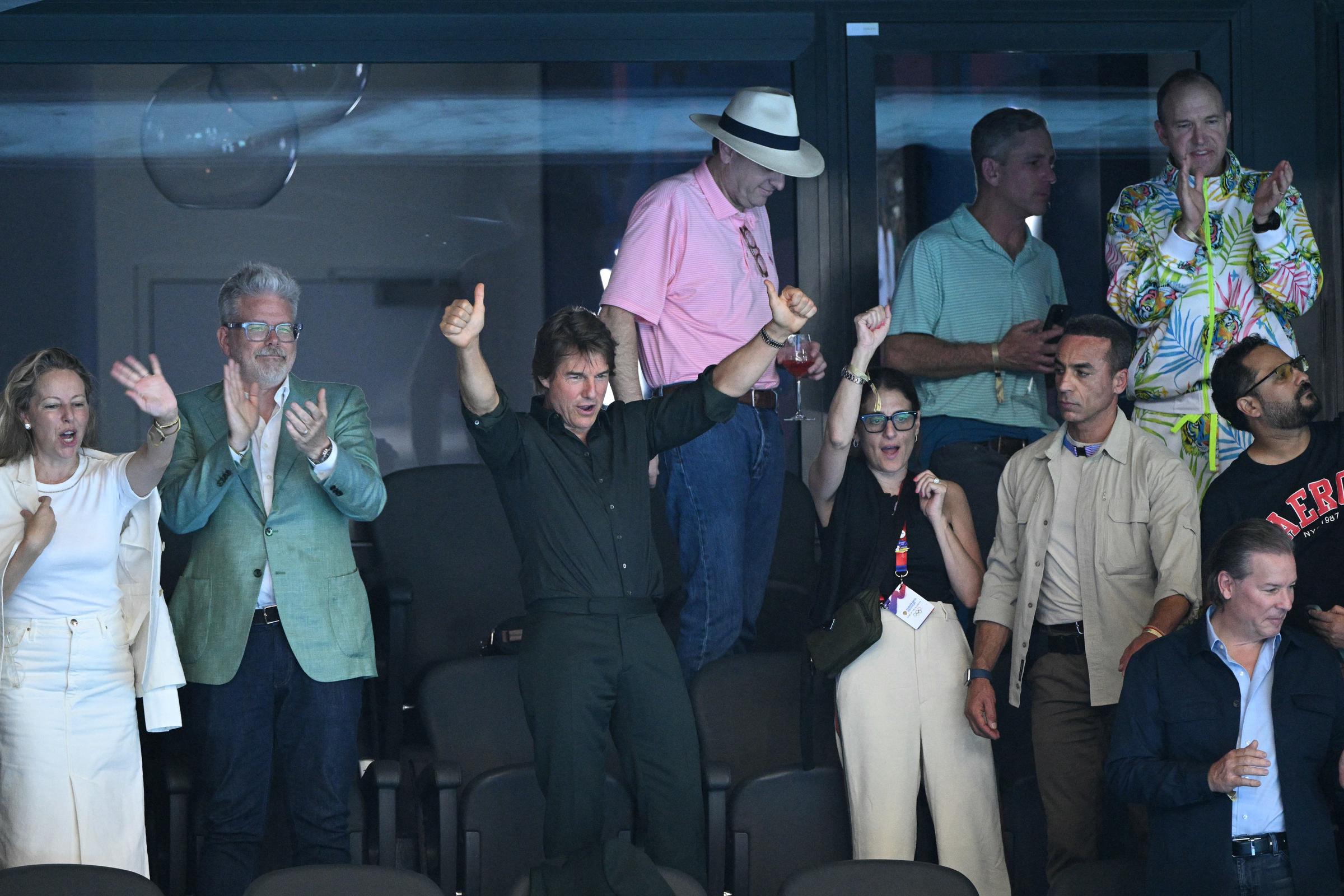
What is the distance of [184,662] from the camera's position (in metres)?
3.96

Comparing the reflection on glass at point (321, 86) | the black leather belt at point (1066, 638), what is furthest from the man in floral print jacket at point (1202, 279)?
the reflection on glass at point (321, 86)

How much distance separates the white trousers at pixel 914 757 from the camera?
4.09 meters

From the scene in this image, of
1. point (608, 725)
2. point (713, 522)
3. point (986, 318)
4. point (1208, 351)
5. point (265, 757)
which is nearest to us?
point (608, 725)

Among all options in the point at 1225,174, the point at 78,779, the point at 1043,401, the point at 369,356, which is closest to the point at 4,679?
the point at 78,779

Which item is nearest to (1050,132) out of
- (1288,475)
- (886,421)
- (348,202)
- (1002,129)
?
(1002,129)

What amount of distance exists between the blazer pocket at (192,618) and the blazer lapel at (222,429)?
0.24 metres

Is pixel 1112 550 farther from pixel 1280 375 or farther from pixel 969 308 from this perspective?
pixel 969 308

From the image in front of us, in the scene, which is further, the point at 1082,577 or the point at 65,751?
the point at 1082,577

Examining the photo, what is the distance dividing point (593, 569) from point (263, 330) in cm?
106

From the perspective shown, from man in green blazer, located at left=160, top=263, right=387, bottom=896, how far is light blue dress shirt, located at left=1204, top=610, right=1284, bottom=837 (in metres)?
2.05

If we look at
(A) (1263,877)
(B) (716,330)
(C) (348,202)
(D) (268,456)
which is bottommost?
(A) (1263,877)

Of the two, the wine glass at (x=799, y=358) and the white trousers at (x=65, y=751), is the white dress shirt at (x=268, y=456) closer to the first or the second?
the white trousers at (x=65, y=751)

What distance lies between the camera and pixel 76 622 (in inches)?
152

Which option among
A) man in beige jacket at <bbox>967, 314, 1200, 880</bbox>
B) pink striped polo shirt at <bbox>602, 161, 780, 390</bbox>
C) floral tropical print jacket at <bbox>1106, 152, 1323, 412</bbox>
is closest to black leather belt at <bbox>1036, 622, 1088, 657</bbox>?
man in beige jacket at <bbox>967, 314, 1200, 880</bbox>
